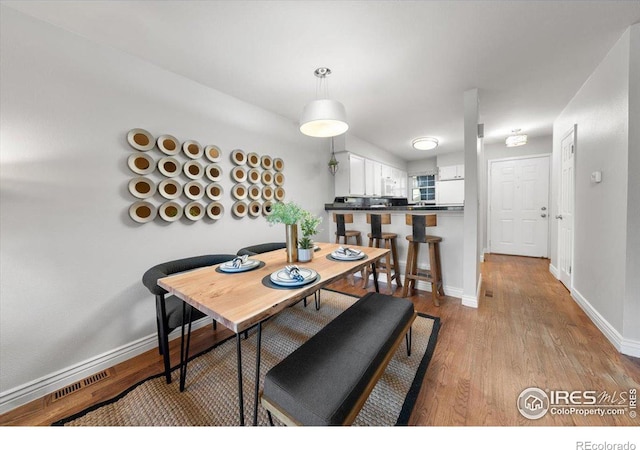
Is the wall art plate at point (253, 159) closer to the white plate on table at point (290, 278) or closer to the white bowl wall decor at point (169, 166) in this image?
the white bowl wall decor at point (169, 166)

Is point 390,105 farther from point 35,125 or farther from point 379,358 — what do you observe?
point 35,125

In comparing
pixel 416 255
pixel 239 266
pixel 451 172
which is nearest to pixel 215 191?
pixel 239 266

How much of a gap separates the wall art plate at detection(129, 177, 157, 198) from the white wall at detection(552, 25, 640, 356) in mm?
3615

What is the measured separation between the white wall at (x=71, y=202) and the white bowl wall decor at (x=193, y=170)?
0.82 ft

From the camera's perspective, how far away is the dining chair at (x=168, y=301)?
1440 millimetres

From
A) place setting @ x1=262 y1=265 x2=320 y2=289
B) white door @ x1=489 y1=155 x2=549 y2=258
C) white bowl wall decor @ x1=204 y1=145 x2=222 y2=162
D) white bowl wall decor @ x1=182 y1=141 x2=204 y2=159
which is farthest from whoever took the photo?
white door @ x1=489 y1=155 x2=549 y2=258

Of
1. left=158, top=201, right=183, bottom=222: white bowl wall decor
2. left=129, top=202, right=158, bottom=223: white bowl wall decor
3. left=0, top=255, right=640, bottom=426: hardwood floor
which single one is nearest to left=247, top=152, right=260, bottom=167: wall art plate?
left=158, top=201, right=183, bottom=222: white bowl wall decor

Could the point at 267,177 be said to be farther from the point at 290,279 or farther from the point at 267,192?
the point at 290,279

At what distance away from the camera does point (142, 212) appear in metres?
1.92

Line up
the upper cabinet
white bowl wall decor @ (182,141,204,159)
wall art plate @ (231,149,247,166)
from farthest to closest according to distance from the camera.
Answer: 1. the upper cabinet
2. wall art plate @ (231,149,247,166)
3. white bowl wall decor @ (182,141,204,159)

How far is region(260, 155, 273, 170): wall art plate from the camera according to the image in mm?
2875

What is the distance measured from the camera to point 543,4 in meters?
1.50

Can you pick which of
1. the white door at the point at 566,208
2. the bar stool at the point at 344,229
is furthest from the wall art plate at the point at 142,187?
the white door at the point at 566,208

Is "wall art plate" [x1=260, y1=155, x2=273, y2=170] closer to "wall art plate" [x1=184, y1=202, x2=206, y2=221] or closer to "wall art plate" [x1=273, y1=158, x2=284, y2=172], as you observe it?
"wall art plate" [x1=273, y1=158, x2=284, y2=172]
